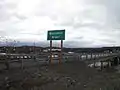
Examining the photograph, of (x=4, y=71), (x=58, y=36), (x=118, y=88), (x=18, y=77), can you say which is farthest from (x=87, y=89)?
(x=58, y=36)

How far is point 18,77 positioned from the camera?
1820 cm

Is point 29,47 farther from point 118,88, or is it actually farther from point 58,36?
point 118,88

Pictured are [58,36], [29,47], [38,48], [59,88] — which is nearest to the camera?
[59,88]

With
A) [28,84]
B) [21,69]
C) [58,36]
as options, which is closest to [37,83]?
[28,84]

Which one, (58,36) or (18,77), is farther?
(58,36)

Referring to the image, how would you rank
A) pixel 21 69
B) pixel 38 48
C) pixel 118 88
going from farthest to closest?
pixel 38 48 → pixel 21 69 → pixel 118 88

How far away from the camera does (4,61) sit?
22.1m

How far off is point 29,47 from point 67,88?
160 feet

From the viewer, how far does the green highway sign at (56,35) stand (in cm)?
3119

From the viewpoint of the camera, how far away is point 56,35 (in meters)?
31.7

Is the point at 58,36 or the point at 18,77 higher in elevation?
the point at 58,36

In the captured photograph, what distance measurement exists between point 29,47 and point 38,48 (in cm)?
838

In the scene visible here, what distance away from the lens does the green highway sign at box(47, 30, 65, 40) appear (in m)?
31.2

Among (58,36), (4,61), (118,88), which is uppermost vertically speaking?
(58,36)
